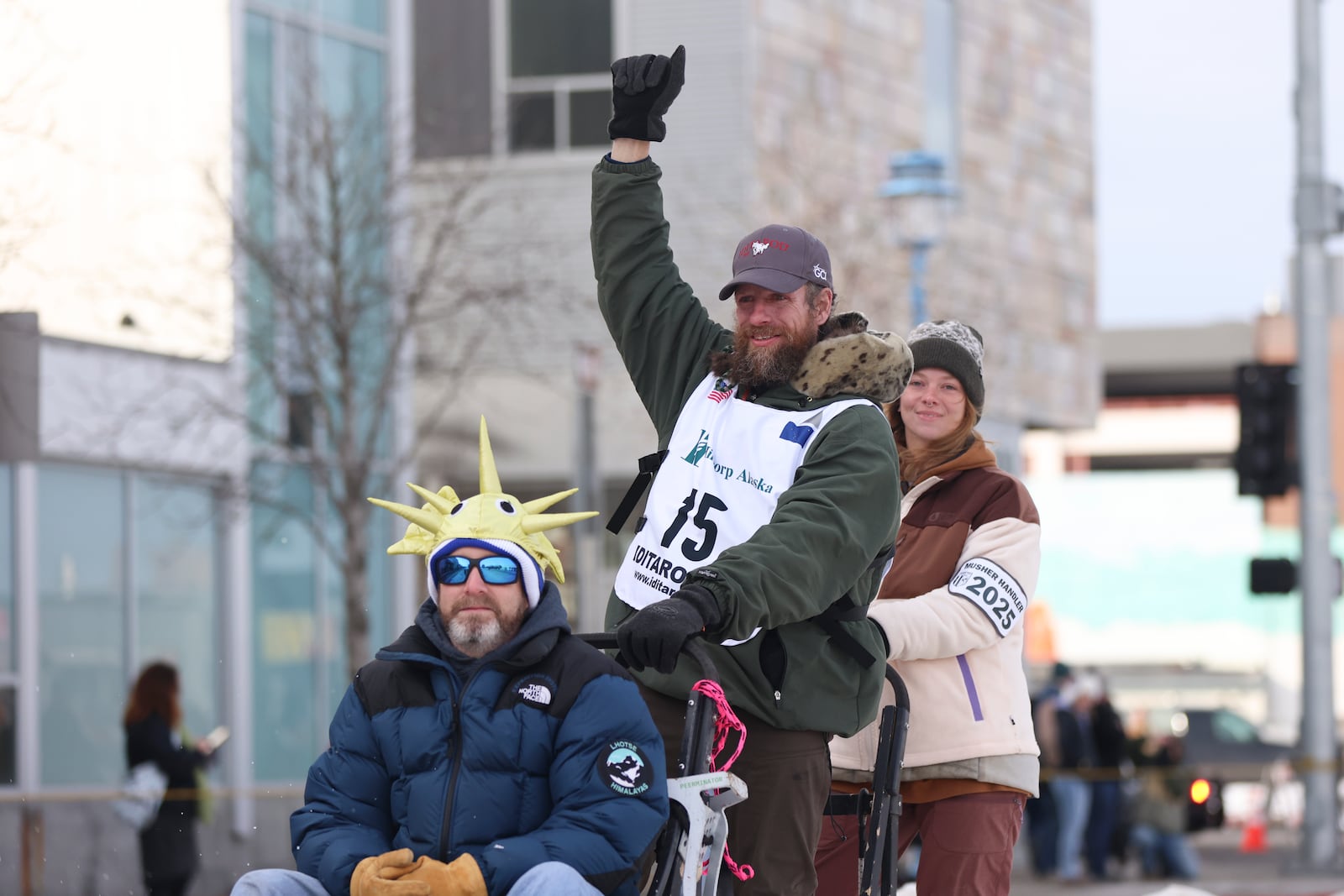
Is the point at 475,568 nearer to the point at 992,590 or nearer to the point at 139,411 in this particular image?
the point at 992,590

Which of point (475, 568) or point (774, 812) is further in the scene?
point (774, 812)

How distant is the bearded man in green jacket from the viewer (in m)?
4.90

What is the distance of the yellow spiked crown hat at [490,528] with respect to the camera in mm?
4918

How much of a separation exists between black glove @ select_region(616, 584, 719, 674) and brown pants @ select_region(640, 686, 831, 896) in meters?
0.60

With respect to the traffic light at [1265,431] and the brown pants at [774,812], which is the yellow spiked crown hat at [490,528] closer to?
the brown pants at [774,812]

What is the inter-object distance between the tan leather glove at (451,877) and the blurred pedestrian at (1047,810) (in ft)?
50.3

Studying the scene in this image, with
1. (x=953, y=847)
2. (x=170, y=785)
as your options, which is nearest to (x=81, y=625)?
(x=170, y=785)

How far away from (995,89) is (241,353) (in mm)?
14739

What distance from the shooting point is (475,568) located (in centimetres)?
489

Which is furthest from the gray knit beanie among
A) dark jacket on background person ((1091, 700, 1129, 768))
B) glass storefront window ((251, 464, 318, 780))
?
dark jacket on background person ((1091, 700, 1129, 768))

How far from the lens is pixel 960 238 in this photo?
2858 centimetres

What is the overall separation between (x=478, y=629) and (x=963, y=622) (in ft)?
4.73

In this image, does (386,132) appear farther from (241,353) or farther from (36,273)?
(36,273)

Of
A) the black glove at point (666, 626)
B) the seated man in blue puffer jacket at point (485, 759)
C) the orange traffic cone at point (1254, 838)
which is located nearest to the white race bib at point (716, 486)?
the seated man in blue puffer jacket at point (485, 759)
